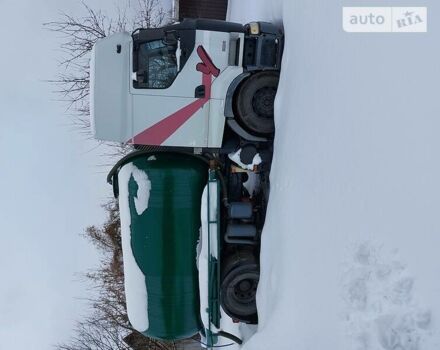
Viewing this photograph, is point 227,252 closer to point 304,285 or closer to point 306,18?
point 304,285

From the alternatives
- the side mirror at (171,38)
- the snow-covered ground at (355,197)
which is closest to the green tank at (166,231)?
the snow-covered ground at (355,197)

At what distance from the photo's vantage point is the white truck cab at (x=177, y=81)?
5.11 m

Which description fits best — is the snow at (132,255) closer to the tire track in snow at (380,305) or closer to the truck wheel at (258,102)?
the truck wheel at (258,102)

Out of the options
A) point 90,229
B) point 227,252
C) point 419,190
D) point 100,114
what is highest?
point 100,114

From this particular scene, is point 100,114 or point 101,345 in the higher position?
point 100,114

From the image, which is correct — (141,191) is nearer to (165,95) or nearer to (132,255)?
(132,255)

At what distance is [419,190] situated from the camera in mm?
3775

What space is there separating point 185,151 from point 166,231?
92 centimetres

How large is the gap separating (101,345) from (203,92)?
26.8 feet

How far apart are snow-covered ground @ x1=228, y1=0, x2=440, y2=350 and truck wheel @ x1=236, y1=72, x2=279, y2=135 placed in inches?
23.0

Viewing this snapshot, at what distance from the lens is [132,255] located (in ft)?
17.2

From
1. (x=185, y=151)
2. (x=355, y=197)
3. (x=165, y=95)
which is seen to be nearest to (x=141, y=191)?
(x=185, y=151)

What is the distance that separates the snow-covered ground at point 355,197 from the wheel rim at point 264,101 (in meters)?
0.61

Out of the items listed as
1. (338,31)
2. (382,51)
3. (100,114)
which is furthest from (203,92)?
(382,51)
